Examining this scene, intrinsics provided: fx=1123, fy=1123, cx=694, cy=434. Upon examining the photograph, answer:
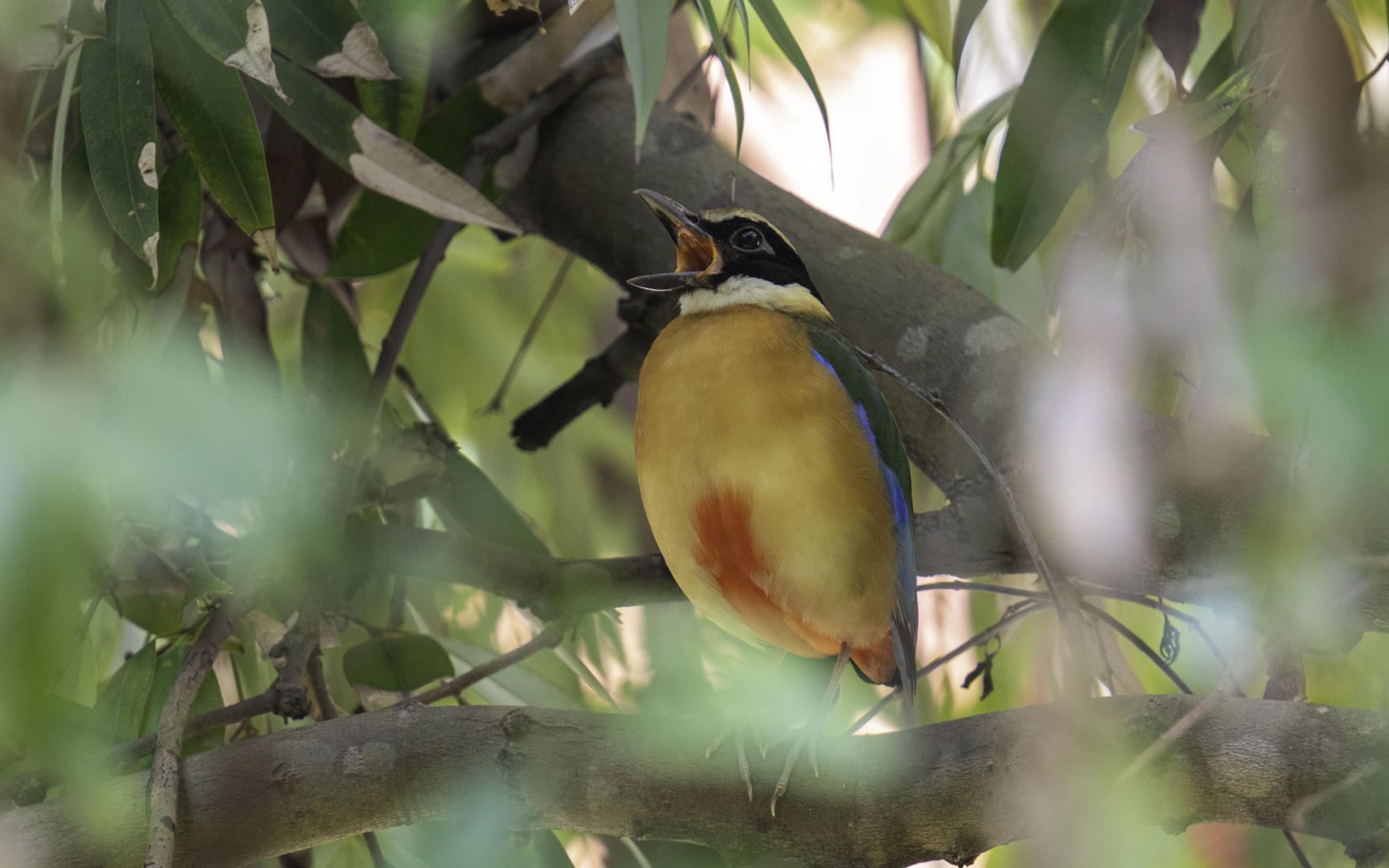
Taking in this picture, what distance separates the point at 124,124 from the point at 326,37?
25 cm

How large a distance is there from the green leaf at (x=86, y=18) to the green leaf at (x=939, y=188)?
1.21m

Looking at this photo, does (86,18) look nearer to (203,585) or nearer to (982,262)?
(203,585)

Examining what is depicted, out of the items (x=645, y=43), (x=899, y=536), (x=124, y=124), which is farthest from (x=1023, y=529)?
(x=124, y=124)

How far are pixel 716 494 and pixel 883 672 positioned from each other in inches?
19.8

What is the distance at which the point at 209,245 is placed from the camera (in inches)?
71.1

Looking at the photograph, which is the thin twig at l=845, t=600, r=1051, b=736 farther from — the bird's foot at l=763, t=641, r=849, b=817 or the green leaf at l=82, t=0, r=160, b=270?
the green leaf at l=82, t=0, r=160, b=270

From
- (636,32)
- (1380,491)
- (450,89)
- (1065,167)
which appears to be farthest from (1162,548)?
(450,89)

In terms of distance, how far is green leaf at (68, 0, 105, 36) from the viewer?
1.23 metres

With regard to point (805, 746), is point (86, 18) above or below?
above

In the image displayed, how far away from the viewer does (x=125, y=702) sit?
1.42m

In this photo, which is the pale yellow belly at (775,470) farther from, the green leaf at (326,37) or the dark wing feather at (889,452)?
the green leaf at (326,37)

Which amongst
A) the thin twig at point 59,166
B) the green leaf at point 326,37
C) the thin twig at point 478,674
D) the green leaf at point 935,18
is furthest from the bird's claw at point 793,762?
the green leaf at point 935,18

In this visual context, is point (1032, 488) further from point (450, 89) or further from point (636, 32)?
point (450, 89)

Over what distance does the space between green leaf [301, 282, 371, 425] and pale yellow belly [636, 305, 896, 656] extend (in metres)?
0.58
